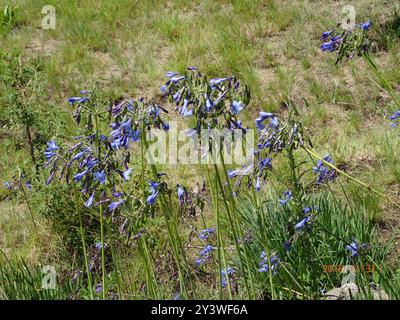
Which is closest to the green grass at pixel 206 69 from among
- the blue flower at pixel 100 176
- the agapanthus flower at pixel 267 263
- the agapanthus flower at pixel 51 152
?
the agapanthus flower at pixel 267 263

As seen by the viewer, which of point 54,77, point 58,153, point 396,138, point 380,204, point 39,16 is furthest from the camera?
point 39,16

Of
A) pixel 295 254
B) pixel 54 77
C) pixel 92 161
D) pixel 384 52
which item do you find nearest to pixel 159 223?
pixel 295 254

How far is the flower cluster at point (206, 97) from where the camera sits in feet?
7.76

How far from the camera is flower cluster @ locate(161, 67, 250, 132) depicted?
7.76ft

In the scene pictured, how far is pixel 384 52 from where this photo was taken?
636 cm

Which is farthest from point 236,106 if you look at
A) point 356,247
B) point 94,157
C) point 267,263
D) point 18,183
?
point 18,183

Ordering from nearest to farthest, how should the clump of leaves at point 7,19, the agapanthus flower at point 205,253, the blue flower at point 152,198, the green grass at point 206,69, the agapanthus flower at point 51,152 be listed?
the blue flower at point 152,198, the agapanthus flower at point 51,152, the agapanthus flower at point 205,253, the green grass at point 206,69, the clump of leaves at point 7,19

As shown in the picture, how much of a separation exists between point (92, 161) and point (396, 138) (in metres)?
3.18

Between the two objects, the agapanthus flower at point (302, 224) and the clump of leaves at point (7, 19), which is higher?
the clump of leaves at point (7, 19)

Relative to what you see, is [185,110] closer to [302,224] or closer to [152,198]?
[152,198]

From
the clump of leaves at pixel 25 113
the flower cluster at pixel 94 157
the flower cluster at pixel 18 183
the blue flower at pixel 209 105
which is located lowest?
the flower cluster at pixel 94 157

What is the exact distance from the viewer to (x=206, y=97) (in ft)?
7.76

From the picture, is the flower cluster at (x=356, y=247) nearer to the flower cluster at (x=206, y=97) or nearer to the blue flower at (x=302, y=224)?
the blue flower at (x=302, y=224)

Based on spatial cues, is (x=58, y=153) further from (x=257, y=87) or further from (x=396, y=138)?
(x=257, y=87)
